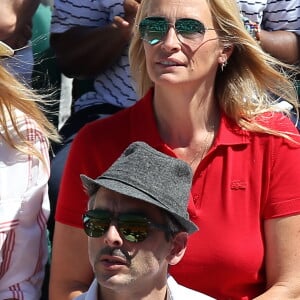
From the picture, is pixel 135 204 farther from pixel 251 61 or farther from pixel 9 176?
pixel 251 61

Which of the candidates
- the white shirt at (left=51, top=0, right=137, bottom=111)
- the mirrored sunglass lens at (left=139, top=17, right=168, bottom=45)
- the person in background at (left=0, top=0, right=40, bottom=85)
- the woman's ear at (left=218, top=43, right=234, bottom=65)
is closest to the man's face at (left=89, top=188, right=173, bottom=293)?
the mirrored sunglass lens at (left=139, top=17, right=168, bottom=45)

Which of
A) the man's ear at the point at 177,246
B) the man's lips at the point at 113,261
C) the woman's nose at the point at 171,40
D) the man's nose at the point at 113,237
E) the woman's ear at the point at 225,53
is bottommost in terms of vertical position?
the man's ear at the point at 177,246

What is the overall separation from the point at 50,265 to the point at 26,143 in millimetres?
443

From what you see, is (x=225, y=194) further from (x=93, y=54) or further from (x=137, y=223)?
(x=93, y=54)

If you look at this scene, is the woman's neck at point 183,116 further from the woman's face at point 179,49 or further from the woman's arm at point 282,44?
the woman's arm at point 282,44

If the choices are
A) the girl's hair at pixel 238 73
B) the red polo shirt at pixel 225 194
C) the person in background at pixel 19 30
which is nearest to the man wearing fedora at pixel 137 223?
A: the red polo shirt at pixel 225 194

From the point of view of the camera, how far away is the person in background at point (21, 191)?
112 inches

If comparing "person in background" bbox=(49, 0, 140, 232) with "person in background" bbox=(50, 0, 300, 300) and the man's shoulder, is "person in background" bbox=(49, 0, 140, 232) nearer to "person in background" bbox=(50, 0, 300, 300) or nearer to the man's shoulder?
"person in background" bbox=(50, 0, 300, 300)

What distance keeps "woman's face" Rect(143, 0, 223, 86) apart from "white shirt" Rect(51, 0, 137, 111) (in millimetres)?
727

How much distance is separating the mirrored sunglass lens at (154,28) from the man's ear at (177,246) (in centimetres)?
73

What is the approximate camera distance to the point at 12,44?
360cm

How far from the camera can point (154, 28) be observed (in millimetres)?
2840

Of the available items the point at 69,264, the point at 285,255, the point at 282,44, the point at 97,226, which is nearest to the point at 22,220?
the point at 69,264

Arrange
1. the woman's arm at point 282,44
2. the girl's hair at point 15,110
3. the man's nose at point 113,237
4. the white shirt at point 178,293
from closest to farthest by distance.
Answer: the man's nose at point 113,237 → the white shirt at point 178,293 → the girl's hair at point 15,110 → the woman's arm at point 282,44
